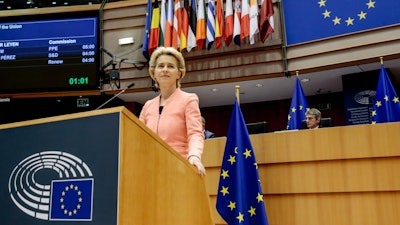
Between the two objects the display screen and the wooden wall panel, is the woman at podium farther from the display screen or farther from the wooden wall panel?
the display screen

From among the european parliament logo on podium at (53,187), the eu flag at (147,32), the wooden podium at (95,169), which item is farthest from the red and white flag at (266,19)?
the european parliament logo on podium at (53,187)

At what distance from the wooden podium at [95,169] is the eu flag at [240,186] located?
1401 millimetres

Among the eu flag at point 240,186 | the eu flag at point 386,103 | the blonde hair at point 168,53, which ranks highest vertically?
the eu flag at point 386,103

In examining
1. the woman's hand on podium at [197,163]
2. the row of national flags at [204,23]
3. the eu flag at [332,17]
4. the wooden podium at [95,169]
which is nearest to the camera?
the wooden podium at [95,169]

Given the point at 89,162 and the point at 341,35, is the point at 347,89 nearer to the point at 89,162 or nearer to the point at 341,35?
the point at 341,35

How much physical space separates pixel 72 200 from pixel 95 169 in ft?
0.38

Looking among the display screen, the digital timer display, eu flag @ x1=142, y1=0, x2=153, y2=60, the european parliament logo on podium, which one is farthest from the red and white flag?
the european parliament logo on podium

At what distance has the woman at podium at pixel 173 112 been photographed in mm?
1749

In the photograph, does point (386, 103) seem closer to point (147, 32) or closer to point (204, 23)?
point (204, 23)

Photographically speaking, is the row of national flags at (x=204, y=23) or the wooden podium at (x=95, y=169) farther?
the row of national flags at (x=204, y=23)

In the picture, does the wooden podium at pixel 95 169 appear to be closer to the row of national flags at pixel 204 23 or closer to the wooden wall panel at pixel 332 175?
the wooden wall panel at pixel 332 175

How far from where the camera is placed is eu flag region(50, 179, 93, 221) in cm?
117

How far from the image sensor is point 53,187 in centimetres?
125

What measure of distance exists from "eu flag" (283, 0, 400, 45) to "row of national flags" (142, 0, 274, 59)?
0.38m
